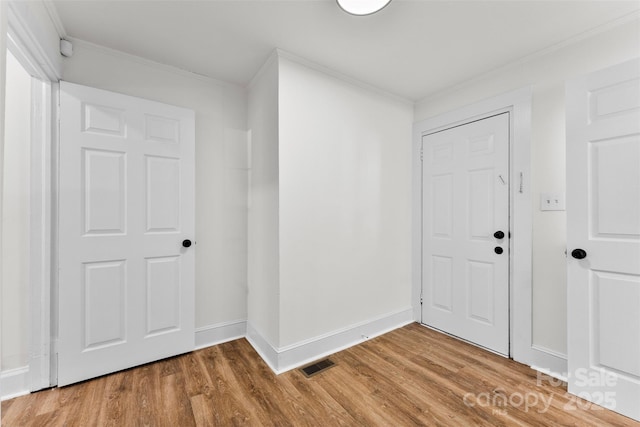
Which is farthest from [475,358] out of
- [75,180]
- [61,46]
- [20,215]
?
[61,46]

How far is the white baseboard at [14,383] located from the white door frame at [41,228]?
0.02 m

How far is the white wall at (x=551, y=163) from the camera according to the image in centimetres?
205

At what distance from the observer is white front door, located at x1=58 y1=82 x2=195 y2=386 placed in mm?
1980

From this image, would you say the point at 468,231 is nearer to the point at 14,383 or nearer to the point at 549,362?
the point at 549,362

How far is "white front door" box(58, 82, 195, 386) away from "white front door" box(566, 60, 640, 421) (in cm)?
288

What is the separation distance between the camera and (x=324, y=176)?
7.99ft

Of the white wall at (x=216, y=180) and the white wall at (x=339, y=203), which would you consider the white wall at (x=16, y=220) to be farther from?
the white wall at (x=339, y=203)

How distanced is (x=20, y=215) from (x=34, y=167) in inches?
13.0

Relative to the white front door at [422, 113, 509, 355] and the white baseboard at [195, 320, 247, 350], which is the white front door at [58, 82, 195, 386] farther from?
the white front door at [422, 113, 509, 355]

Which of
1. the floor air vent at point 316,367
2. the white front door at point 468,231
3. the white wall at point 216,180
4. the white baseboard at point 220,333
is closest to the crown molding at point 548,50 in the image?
the white front door at point 468,231

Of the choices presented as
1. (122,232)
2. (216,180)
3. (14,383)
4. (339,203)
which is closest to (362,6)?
(339,203)

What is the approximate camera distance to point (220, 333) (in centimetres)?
261

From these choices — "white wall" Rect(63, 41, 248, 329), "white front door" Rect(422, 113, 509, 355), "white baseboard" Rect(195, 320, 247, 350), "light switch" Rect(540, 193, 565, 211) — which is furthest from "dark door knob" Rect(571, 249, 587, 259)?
"white baseboard" Rect(195, 320, 247, 350)

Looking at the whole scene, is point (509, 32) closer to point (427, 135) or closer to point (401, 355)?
point (427, 135)
